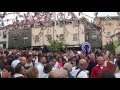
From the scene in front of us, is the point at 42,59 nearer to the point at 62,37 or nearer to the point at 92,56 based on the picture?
the point at 62,37

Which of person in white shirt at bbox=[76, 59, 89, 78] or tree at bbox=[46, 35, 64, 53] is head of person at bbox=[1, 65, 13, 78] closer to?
person in white shirt at bbox=[76, 59, 89, 78]

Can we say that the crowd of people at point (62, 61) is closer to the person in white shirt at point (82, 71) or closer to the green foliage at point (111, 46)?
the person in white shirt at point (82, 71)

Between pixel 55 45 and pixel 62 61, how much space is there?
0.38 meters

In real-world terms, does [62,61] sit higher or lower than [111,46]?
lower

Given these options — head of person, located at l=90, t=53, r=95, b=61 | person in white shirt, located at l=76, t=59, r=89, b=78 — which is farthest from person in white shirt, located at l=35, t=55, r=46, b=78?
head of person, located at l=90, t=53, r=95, b=61

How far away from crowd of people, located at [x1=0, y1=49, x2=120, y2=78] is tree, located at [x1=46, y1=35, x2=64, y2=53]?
9cm

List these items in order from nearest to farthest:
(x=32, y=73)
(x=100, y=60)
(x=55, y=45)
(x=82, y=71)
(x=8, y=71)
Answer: (x=32, y=73) → (x=8, y=71) → (x=82, y=71) → (x=100, y=60) → (x=55, y=45)

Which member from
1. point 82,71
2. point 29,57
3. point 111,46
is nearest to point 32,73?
point 82,71

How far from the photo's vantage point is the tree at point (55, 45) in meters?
6.14

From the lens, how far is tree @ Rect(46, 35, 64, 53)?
6.14m

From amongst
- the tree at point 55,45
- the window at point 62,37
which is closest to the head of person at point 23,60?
the tree at point 55,45

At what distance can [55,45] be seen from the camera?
6094mm
